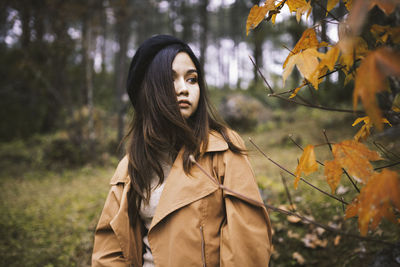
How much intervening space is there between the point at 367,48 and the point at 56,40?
8425mm

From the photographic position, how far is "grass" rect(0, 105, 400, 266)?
2.16 metres

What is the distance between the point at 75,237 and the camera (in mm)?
3316

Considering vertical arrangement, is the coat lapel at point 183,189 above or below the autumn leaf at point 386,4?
below

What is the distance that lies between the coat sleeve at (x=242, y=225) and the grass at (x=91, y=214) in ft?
0.59

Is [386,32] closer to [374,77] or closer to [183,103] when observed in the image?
[374,77]

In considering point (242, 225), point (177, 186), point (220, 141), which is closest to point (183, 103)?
point (220, 141)

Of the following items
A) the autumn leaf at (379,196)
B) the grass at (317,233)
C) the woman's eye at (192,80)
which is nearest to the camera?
the autumn leaf at (379,196)

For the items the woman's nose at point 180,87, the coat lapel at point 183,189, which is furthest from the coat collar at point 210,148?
the woman's nose at point 180,87

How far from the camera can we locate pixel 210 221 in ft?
4.41

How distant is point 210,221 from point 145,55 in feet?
3.96

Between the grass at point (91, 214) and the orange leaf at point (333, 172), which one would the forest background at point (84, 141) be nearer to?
the grass at point (91, 214)

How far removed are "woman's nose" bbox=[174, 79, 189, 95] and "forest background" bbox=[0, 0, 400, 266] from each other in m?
0.52

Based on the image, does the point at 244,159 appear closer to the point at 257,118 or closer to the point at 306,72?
the point at 306,72

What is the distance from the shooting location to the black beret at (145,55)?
66.4 inches
